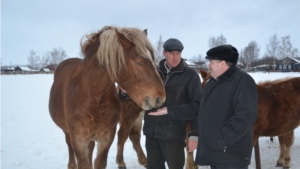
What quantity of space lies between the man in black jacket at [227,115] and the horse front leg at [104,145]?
1.39 metres

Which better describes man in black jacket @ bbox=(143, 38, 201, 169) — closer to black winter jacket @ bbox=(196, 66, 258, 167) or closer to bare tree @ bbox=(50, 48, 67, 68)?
black winter jacket @ bbox=(196, 66, 258, 167)

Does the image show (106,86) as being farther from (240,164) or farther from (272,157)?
(272,157)

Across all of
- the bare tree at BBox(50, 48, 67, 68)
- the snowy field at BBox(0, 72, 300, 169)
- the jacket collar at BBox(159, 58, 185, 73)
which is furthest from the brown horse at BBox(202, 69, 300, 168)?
the bare tree at BBox(50, 48, 67, 68)

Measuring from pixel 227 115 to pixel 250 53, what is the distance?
7055 cm

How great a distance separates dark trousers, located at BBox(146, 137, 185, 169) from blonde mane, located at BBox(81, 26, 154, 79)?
1.11 metres

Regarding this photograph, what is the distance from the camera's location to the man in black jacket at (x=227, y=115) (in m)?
2.05

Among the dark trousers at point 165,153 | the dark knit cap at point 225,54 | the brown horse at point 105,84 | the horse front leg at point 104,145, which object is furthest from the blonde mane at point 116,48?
the dark trousers at point 165,153

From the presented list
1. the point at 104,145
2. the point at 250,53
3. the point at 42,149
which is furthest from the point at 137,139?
the point at 250,53

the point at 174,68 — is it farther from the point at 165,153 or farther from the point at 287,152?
the point at 287,152

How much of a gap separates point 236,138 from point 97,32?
6.80 ft

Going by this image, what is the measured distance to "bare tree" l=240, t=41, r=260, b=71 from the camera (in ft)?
217

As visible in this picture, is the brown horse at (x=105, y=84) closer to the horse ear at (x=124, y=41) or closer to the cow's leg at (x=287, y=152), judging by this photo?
the horse ear at (x=124, y=41)

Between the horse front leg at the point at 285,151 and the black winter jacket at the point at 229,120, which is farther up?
the black winter jacket at the point at 229,120

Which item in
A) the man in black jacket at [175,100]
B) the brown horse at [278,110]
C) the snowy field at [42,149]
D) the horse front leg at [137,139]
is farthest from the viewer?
the snowy field at [42,149]
